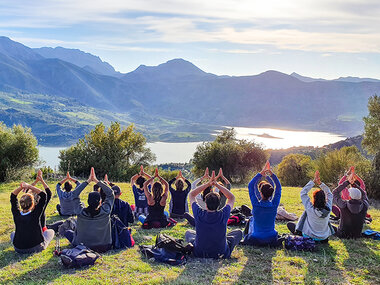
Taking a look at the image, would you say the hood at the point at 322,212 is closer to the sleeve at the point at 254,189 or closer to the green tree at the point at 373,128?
the sleeve at the point at 254,189

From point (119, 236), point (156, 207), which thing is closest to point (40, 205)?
point (119, 236)

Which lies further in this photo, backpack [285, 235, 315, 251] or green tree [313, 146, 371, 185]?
green tree [313, 146, 371, 185]

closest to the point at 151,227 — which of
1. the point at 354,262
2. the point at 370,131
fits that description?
the point at 354,262

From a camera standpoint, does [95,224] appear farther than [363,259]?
Yes

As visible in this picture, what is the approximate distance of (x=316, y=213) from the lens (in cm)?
774

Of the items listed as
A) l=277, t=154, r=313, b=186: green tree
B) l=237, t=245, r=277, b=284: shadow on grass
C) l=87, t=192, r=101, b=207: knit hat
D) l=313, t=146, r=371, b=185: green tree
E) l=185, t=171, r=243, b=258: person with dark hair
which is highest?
l=87, t=192, r=101, b=207: knit hat

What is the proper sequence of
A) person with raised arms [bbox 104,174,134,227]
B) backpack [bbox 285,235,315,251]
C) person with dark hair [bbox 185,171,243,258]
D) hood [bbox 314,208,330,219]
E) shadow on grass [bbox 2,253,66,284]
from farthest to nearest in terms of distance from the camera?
person with raised arms [bbox 104,174,134,227], hood [bbox 314,208,330,219], backpack [bbox 285,235,315,251], person with dark hair [bbox 185,171,243,258], shadow on grass [bbox 2,253,66,284]

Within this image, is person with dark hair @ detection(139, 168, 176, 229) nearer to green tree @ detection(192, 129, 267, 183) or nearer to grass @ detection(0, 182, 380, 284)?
grass @ detection(0, 182, 380, 284)

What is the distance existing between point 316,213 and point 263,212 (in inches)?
48.6

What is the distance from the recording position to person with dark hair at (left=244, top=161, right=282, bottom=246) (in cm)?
754

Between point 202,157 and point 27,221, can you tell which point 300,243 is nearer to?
point 27,221

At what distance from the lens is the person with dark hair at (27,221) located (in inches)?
277

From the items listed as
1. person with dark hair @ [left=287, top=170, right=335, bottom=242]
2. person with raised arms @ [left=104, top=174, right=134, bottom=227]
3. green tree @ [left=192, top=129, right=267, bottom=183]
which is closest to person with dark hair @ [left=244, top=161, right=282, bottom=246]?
person with dark hair @ [left=287, top=170, right=335, bottom=242]

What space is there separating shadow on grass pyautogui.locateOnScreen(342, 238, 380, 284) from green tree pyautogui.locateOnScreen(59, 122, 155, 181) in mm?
30207
